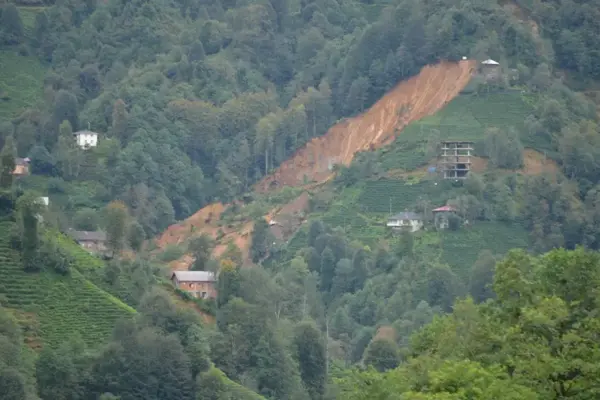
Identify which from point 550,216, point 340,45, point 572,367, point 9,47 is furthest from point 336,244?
point 572,367

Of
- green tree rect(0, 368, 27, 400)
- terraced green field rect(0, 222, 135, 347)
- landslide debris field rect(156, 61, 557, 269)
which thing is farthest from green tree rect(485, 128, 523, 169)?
green tree rect(0, 368, 27, 400)

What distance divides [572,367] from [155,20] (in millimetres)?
86156

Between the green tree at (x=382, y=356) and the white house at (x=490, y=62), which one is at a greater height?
the white house at (x=490, y=62)

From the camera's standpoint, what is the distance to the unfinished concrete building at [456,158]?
327ft

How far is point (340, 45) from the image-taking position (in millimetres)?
119562

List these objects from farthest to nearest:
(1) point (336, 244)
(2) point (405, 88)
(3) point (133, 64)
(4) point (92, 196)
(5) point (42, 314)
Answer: (3) point (133, 64) → (2) point (405, 88) → (4) point (92, 196) → (1) point (336, 244) → (5) point (42, 314)

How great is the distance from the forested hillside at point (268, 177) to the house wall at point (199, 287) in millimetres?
1315

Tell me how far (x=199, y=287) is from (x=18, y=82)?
38.3 meters

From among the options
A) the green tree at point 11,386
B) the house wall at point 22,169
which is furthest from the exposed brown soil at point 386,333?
the green tree at point 11,386

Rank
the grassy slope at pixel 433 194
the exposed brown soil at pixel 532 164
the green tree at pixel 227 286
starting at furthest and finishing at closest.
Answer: the exposed brown soil at pixel 532 164, the grassy slope at pixel 433 194, the green tree at pixel 227 286

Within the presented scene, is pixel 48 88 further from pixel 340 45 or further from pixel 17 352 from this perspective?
pixel 17 352

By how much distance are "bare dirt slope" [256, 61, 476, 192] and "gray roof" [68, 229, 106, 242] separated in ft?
74.4

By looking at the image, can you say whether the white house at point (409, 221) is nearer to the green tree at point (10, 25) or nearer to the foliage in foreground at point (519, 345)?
the green tree at point (10, 25)

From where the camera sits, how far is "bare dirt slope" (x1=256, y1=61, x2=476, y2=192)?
107 m
